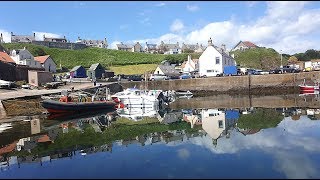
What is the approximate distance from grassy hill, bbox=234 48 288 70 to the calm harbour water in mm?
69776

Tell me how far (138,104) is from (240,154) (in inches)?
1108

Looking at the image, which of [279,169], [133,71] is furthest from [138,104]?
[133,71]

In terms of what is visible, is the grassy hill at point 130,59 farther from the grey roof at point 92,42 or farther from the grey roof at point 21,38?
the grey roof at point 92,42

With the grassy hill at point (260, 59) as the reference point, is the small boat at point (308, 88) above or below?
below

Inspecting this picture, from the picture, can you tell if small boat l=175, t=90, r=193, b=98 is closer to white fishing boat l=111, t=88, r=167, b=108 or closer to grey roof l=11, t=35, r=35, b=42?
white fishing boat l=111, t=88, r=167, b=108

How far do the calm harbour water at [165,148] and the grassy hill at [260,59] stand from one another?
6978cm

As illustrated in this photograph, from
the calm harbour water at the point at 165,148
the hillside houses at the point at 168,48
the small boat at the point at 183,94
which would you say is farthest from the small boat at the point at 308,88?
the hillside houses at the point at 168,48

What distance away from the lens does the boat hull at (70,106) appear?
34006 millimetres

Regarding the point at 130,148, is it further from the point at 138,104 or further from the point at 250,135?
the point at 138,104

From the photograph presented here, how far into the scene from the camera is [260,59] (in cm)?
10038

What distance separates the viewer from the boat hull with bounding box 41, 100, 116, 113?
3401cm

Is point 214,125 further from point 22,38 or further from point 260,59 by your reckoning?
point 22,38

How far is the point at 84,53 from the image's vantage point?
118 meters

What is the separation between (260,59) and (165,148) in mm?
87155
